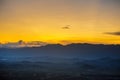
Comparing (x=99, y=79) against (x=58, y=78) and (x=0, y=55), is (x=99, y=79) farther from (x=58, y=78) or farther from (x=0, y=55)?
(x=0, y=55)

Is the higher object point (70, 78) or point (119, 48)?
point (119, 48)

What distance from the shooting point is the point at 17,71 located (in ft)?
64.4

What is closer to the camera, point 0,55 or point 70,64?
point 0,55

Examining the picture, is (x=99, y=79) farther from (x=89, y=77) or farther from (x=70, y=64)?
(x=70, y=64)

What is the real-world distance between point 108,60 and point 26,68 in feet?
28.3

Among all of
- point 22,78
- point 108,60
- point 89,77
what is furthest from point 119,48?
point 89,77

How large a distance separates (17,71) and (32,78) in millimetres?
4645

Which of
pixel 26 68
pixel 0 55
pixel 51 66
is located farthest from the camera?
pixel 26 68

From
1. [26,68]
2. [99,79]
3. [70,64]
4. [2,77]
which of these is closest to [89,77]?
[99,79]

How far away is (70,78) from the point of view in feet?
60.3

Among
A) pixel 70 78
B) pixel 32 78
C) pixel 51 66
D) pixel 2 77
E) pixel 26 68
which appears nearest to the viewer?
pixel 2 77

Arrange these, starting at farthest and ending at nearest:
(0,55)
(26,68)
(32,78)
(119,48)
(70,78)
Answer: (26,68) → (70,78) → (32,78) → (0,55) → (119,48)

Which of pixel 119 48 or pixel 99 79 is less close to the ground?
pixel 119 48

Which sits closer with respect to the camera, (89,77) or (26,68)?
(89,77)
